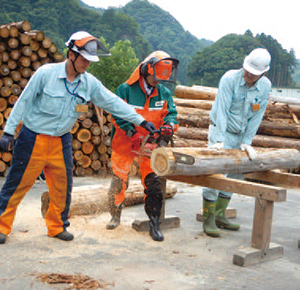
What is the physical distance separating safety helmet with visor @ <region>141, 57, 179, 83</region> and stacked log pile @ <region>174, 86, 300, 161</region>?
14.9ft

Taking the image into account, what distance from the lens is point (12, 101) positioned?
7652mm

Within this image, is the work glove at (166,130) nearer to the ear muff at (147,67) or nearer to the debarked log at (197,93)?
the ear muff at (147,67)

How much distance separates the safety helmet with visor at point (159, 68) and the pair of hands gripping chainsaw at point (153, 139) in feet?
1.73

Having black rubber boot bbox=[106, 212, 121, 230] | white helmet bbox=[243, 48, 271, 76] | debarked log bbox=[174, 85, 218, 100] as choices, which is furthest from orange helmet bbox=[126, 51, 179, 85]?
debarked log bbox=[174, 85, 218, 100]

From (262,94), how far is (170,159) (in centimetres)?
157

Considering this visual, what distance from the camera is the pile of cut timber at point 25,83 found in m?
7.58

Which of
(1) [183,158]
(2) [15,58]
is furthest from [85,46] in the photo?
(2) [15,58]

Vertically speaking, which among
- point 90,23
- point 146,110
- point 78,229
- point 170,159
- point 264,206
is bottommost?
point 78,229

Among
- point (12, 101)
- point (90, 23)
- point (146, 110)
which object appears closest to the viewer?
point (146, 110)

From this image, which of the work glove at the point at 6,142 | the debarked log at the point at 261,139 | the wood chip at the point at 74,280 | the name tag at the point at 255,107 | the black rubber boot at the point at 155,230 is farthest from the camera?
the debarked log at the point at 261,139

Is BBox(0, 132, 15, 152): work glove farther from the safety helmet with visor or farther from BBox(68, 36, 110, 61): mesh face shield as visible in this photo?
the safety helmet with visor

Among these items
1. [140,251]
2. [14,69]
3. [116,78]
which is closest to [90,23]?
[116,78]

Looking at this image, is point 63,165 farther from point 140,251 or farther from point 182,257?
point 182,257

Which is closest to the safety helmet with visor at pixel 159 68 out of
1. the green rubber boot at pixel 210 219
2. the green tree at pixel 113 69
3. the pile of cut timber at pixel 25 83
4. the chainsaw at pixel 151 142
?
the chainsaw at pixel 151 142
